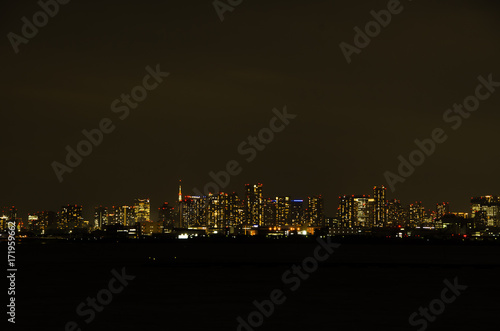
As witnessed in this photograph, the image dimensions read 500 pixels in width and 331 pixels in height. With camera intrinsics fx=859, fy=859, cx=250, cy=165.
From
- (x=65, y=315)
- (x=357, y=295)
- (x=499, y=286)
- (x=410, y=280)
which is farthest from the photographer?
(x=410, y=280)

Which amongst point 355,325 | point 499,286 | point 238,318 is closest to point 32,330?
point 238,318

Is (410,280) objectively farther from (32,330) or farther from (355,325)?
(32,330)

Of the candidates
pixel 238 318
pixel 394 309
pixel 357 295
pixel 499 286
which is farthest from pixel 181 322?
pixel 499 286

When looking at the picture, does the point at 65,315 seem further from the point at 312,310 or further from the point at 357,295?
the point at 357,295

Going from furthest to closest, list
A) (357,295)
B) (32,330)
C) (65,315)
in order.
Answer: (357,295) < (65,315) < (32,330)

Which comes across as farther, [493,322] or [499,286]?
[499,286]

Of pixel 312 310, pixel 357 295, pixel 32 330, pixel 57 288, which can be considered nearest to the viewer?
pixel 32 330

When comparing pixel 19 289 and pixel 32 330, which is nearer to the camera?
pixel 32 330

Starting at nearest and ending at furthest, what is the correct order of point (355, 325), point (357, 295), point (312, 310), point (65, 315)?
point (355, 325) → point (65, 315) → point (312, 310) → point (357, 295)
